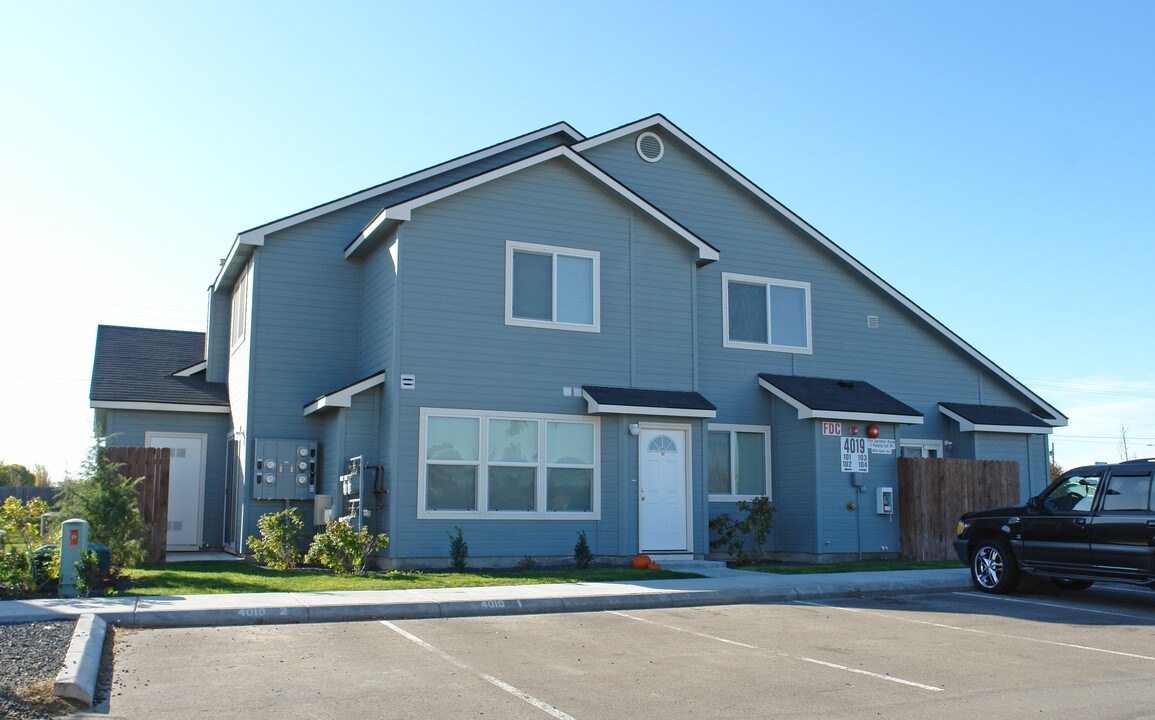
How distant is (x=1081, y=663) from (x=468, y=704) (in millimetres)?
5731

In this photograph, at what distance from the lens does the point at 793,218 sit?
2205 centimetres

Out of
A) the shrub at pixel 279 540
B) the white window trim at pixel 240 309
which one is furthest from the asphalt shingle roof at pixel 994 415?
the white window trim at pixel 240 309

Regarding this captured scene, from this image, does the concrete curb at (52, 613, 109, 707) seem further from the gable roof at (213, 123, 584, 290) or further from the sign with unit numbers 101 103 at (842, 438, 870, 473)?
the sign with unit numbers 101 103 at (842, 438, 870, 473)

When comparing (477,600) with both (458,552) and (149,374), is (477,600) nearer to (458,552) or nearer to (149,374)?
(458,552)

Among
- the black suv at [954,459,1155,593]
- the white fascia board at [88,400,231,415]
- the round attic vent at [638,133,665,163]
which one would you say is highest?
the round attic vent at [638,133,665,163]

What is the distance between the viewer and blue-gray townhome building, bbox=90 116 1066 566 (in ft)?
56.7

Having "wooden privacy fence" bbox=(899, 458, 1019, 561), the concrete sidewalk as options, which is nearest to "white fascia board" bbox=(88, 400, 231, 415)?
the concrete sidewalk

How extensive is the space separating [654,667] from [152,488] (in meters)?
11.4

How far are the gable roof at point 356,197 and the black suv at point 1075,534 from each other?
37.1 ft

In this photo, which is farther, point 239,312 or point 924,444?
point 924,444

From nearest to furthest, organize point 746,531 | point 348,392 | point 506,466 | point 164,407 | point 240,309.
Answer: point 348,392 → point 506,466 → point 746,531 → point 240,309 → point 164,407

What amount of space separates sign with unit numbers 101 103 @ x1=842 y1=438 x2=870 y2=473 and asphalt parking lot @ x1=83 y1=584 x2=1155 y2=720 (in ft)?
23.1

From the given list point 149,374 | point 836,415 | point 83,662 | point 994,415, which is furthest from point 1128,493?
point 149,374

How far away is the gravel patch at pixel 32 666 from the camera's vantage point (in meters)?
7.08
